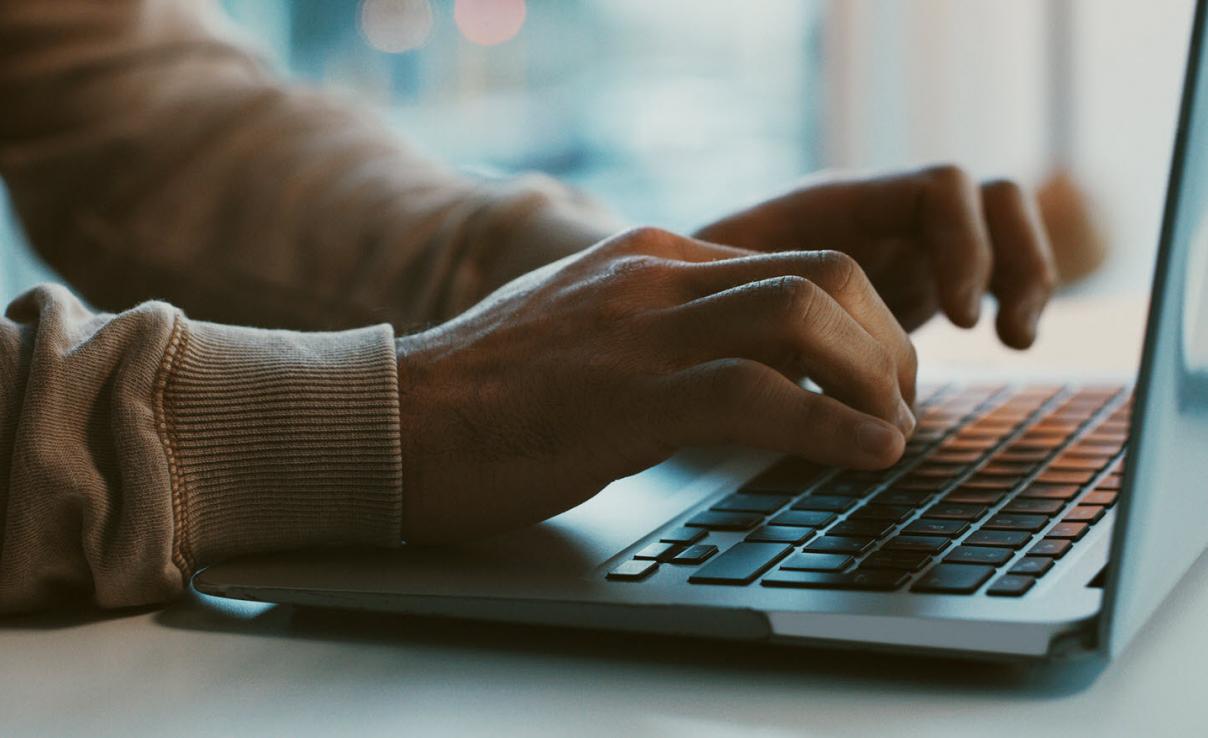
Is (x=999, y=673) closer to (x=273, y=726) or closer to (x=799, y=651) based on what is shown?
(x=799, y=651)

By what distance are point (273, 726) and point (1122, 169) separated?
2064 mm

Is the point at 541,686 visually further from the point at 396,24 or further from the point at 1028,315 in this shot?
the point at 396,24

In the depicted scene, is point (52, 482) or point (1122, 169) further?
point (1122, 169)

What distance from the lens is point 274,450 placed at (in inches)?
20.2

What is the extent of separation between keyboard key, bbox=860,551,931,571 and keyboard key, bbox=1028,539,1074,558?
0.13ft

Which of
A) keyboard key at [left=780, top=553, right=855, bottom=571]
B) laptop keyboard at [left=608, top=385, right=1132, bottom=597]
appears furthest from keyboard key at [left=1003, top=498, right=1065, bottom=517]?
keyboard key at [left=780, top=553, right=855, bottom=571]

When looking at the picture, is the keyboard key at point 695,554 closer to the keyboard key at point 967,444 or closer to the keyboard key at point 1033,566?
the keyboard key at point 1033,566

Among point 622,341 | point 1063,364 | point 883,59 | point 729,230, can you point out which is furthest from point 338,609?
point 883,59

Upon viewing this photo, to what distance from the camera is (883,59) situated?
2.23 meters

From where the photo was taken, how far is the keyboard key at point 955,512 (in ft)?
1.69

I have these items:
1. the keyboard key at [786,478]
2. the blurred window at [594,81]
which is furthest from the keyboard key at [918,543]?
the blurred window at [594,81]

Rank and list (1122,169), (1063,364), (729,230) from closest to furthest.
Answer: (729,230)
(1063,364)
(1122,169)

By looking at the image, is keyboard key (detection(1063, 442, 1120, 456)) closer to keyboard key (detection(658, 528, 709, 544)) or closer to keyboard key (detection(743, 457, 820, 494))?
keyboard key (detection(743, 457, 820, 494))

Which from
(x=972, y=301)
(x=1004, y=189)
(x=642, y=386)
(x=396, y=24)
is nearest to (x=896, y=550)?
(x=642, y=386)
